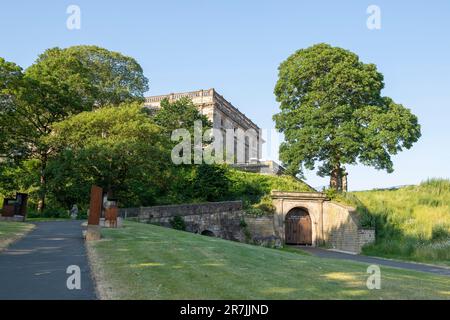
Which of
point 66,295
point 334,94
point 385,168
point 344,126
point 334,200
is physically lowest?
point 66,295

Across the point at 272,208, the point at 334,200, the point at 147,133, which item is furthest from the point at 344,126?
the point at 147,133

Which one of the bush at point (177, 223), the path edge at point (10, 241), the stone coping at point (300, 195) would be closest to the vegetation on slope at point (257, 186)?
the stone coping at point (300, 195)

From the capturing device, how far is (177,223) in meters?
30.5

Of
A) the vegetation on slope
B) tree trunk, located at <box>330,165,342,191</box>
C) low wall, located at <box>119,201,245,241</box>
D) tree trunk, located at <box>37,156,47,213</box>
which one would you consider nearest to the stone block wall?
low wall, located at <box>119,201,245,241</box>

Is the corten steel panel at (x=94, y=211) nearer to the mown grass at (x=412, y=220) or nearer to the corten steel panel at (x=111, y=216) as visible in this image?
the corten steel panel at (x=111, y=216)

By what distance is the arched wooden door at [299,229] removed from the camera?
36719mm

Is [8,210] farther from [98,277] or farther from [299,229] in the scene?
[299,229]

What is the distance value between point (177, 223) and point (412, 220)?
56.9ft

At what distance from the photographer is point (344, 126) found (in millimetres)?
38062

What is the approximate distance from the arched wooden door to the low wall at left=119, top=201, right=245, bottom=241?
4713 mm

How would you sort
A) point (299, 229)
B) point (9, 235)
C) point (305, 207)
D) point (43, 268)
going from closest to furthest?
point (43, 268) < point (9, 235) < point (305, 207) < point (299, 229)

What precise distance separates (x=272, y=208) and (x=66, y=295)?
1165 inches

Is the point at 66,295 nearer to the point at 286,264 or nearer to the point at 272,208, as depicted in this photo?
the point at 286,264

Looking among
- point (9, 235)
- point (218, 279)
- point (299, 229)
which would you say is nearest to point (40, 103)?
point (9, 235)
